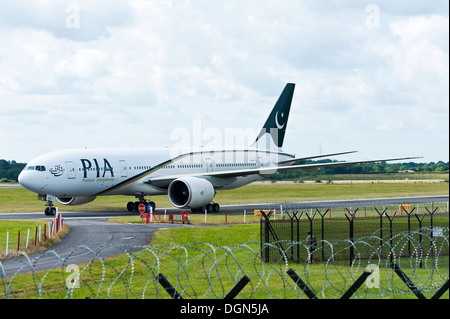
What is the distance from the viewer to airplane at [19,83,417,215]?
47125 millimetres

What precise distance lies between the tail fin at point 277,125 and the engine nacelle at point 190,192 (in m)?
15.1

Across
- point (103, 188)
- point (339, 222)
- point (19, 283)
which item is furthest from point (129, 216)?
point (19, 283)

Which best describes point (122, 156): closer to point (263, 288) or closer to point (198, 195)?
point (198, 195)

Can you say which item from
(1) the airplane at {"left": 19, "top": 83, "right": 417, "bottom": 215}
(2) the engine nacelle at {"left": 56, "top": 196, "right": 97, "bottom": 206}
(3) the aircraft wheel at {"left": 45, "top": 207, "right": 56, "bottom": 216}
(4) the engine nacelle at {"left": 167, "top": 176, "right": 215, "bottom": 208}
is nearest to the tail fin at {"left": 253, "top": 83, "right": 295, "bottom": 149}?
(1) the airplane at {"left": 19, "top": 83, "right": 417, "bottom": 215}

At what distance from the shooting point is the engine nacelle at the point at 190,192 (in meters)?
49.8

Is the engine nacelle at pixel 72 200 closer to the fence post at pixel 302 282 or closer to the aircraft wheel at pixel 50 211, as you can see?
the aircraft wheel at pixel 50 211

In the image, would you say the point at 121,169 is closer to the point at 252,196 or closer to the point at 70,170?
the point at 70,170

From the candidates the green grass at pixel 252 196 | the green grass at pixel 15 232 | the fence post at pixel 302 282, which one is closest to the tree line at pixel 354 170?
the green grass at pixel 252 196

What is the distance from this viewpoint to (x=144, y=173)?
172 feet

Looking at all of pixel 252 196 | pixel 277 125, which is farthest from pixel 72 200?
pixel 252 196

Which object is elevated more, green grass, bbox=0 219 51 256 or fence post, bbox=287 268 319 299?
fence post, bbox=287 268 319 299

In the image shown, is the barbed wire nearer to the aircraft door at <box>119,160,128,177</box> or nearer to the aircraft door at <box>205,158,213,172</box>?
the aircraft door at <box>119,160,128,177</box>
